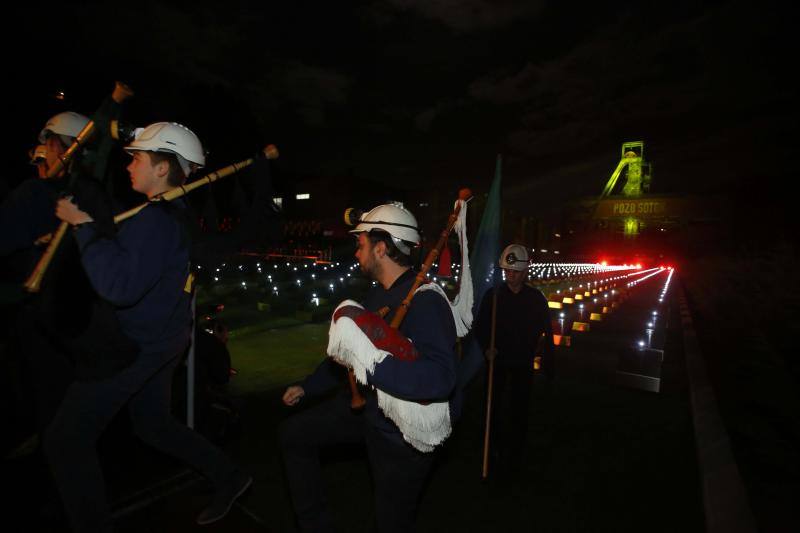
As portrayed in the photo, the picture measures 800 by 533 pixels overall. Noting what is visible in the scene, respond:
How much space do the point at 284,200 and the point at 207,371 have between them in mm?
42028

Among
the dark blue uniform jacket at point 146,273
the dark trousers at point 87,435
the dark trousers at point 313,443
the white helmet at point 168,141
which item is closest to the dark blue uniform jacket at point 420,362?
the dark trousers at point 313,443

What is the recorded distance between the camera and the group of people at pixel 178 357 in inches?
74.6

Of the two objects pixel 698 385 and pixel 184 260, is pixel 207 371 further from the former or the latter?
pixel 698 385

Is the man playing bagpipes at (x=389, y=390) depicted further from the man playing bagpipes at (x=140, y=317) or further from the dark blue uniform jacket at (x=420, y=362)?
the man playing bagpipes at (x=140, y=317)

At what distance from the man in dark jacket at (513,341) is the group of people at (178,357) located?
5.87 feet

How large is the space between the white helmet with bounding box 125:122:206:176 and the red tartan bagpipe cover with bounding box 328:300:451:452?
4.49 ft

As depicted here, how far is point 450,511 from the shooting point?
332cm

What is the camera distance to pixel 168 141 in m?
2.33

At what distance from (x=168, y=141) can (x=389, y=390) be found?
1833 millimetres

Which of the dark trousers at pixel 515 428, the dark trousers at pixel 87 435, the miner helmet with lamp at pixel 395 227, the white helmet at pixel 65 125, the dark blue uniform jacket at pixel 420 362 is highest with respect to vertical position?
the white helmet at pixel 65 125

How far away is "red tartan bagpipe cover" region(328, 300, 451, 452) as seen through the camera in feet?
5.99

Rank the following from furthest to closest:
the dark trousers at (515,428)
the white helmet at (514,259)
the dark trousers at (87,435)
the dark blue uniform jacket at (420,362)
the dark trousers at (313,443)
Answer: the white helmet at (514,259), the dark trousers at (515,428), the dark trousers at (313,443), the dark trousers at (87,435), the dark blue uniform jacket at (420,362)

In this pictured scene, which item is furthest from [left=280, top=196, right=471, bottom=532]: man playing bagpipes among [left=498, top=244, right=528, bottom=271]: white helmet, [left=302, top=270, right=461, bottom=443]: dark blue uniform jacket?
[left=498, top=244, right=528, bottom=271]: white helmet

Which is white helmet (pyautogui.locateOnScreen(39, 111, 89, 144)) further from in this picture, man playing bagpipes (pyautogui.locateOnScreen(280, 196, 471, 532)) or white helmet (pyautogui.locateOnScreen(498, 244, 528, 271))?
white helmet (pyautogui.locateOnScreen(498, 244, 528, 271))
